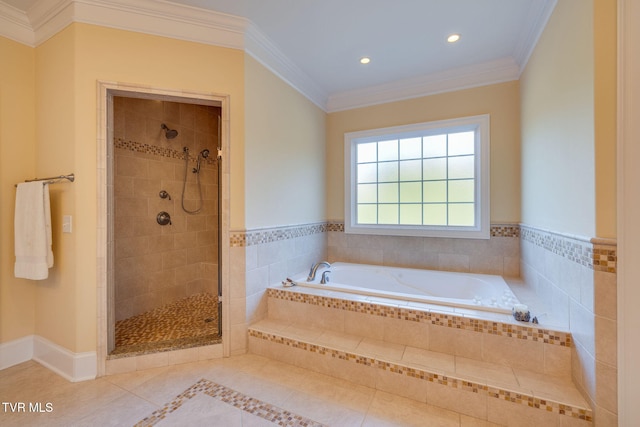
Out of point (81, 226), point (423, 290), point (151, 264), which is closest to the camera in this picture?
point (81, 226)

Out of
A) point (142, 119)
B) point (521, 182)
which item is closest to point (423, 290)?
point (521, 182)

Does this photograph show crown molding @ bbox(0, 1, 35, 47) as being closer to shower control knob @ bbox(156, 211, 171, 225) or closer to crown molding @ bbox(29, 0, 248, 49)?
crown molding @ bbox(29, 0, 248, 49)

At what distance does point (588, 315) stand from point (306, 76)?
115 inches

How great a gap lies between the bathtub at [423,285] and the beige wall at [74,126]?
1.19 m

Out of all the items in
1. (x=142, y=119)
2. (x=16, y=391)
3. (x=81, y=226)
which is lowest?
(x=16, y=391)

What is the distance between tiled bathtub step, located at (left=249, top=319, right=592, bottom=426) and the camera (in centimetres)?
136

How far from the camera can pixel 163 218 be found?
3018 mm

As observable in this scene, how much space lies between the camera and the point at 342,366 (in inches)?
71.7

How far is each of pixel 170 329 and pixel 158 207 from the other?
136 centimetres

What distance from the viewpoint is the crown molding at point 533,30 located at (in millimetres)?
1792

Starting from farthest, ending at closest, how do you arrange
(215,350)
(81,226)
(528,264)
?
1. (528,264)
2. (215,350)
3. (81,226)

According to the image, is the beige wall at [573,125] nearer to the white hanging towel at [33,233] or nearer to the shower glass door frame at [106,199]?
the shower glass door frame at [106,199]

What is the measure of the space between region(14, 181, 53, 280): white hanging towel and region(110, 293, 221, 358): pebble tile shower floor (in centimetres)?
79
